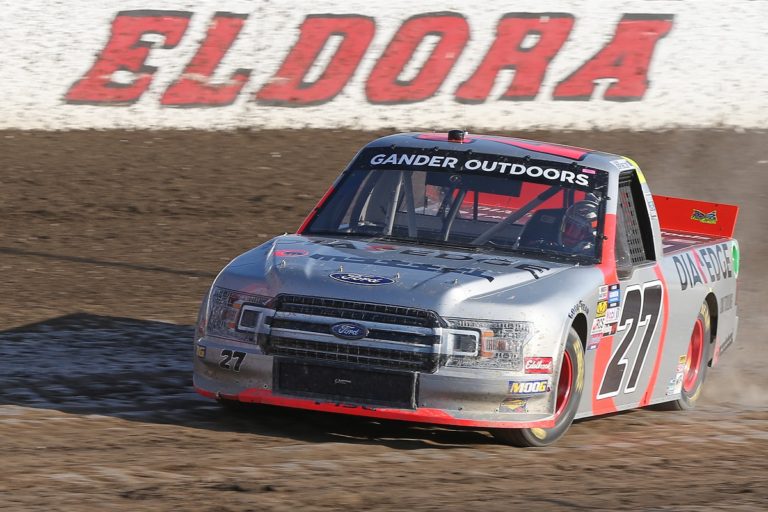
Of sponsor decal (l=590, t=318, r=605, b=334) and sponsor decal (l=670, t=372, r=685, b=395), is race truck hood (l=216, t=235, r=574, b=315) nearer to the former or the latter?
sponsor decal (l=590, t=318, r=605, b=334)

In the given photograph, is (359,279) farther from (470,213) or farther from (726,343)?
(726,343)

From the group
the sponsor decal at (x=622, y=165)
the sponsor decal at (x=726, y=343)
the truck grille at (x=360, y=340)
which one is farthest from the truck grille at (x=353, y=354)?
the sponsor decal at (x=726, y=343)

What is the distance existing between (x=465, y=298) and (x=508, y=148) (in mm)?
1646

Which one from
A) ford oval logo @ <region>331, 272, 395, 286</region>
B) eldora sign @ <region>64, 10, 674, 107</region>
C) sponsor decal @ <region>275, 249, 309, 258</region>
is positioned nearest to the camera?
ford oval logo @ <region>331, 272, 395, 286</region>

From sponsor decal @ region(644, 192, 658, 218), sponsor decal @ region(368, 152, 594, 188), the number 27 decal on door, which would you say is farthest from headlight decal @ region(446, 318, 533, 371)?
sponsor decal @ region(644, 192, 658, 218)

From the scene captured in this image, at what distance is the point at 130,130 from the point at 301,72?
224 centimetres

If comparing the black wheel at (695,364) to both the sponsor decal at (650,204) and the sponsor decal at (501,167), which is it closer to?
the sponsor decal at (650,204)

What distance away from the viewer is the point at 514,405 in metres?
6.41

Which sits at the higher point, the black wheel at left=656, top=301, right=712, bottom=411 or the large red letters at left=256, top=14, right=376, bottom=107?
the large red letters at left=256, top=14, right=376, bottom=107

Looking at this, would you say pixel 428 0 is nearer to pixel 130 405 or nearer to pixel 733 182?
pixel 733 182

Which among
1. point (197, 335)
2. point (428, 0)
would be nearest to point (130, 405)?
point (197, 335)

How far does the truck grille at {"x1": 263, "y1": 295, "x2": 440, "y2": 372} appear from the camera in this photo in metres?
6.29

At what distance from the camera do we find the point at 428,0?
60.9ft

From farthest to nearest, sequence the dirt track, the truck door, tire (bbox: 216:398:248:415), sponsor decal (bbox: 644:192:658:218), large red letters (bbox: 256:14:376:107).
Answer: large red letters (bbox: 256:14:376:107) → sponsor decal (bbox: 644:192:658:218) → the truck door → tire (bbox: 216:398:248:415) → the dirt track
